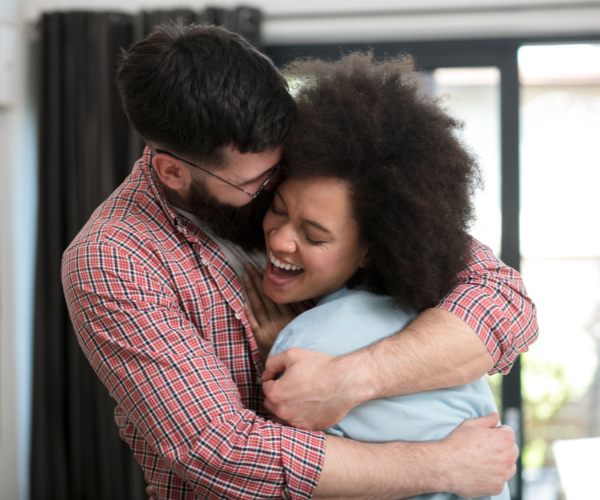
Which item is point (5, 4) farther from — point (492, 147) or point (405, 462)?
point (405, 462)

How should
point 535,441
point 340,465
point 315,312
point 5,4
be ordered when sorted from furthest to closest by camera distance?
point 535,441
point 5,4
point 315,312
point 340,465

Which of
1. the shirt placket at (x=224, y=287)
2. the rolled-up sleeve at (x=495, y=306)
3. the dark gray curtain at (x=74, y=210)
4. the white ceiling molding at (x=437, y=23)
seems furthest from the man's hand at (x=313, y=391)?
the white ceiling molding at (x=437, y=23)

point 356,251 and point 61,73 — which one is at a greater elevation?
point 61,73

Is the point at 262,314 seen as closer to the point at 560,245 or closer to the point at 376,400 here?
the point at 376,400

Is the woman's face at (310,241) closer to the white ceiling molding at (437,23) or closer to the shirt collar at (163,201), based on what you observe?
the shirt collar at (163,201)

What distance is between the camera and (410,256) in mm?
1221

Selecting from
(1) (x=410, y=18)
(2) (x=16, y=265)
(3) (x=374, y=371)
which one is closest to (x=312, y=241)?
(3) (x=374, y=371)

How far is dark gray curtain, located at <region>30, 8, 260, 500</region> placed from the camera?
116 inches

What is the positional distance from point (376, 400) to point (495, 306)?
1.13ft

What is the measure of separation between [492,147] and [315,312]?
7.28ft

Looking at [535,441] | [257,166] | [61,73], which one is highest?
[61,73]

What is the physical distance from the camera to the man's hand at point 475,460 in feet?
3.62

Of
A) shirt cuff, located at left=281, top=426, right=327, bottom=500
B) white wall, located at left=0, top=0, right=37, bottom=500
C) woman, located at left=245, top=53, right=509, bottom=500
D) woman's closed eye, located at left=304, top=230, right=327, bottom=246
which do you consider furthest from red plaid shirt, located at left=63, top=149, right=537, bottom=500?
white wall, located at left=0, top=0, right=37, bottom=500

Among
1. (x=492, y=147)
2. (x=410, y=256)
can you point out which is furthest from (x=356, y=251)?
(x=492, y=147)
